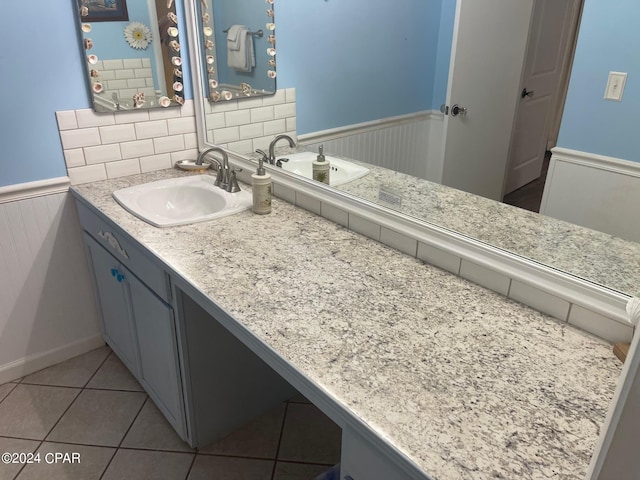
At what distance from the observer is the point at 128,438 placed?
1.96m

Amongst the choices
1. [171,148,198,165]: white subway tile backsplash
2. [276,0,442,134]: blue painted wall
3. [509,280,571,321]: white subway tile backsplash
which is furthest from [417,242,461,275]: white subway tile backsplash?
[171,148,198,165]: white subway tile backsplash

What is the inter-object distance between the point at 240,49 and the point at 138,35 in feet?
1.41

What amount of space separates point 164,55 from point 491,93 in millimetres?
1522

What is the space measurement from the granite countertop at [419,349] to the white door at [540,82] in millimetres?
370

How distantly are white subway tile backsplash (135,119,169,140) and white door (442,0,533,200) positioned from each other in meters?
1.41

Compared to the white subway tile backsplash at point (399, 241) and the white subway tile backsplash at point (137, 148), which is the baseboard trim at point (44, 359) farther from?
the white subway tile backsplash at point (399, 241)

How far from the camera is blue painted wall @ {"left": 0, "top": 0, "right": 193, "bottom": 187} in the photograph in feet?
6.05

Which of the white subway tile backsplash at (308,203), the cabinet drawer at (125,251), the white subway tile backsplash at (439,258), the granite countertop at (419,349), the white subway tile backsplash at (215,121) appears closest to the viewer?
the granite countertop at (419,349)

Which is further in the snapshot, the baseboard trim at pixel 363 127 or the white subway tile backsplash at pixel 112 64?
the white subway tile backsplash at pixel 112 64

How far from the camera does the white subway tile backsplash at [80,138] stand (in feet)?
6.71

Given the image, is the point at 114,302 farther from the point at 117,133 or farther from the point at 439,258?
the point at 439,258

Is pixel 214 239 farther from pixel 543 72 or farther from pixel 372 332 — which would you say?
pixel 543 72

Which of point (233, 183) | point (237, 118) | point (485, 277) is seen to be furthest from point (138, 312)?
point (485, 277)

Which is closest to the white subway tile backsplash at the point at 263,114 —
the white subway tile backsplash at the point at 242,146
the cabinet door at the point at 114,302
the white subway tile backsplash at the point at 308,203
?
the white subway tile backsplash at the point at 242,146
